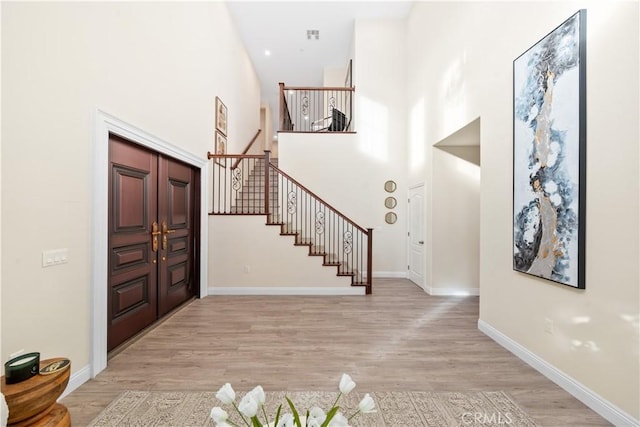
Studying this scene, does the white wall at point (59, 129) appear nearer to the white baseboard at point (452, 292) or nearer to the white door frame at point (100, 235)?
the white door frame at point (100, 235)

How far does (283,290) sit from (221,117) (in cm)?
353

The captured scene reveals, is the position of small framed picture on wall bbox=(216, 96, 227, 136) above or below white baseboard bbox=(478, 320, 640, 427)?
above

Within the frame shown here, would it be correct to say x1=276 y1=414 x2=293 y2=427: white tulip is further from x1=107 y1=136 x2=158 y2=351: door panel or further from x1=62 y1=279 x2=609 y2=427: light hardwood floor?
x1=107 y1=136 x2=158 y2=351: door panel

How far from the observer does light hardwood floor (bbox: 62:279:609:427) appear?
2246 millimetres

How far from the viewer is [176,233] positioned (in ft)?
13.4

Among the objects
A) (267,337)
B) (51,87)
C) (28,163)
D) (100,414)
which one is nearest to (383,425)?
(267,337)

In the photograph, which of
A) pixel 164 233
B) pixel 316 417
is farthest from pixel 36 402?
pixel 164 233

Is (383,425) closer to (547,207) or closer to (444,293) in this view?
(547,207)

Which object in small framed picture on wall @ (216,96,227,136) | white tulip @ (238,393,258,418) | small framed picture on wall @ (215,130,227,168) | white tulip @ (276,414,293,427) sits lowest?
white tulip @ (276,414,293,427)

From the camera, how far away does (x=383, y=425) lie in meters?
1.88

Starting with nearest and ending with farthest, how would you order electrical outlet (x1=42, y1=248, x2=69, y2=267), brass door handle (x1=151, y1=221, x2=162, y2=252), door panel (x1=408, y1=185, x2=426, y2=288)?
electrical outlet (x1=42, y1=248, x2=69, y2=267), brass door handle (x1=151, y1=221, x2=162, y2=252), door panel (x1=408, y1=185, x2=426, y2=288)

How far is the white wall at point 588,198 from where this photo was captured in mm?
1819

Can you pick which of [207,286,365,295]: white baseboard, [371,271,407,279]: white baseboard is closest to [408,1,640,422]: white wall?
[207,286,365,295]: white baseboard

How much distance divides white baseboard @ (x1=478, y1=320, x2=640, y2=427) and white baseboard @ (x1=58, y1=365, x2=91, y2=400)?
375 centimetres
